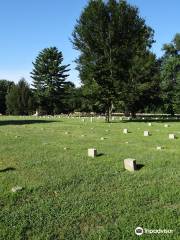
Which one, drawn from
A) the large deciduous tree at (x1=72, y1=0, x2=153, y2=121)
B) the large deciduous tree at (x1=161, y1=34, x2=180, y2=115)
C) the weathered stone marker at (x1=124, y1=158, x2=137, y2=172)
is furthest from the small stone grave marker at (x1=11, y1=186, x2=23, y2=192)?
the large deciduous tree at (x1=161, y1=34, x2=180, y2=115)

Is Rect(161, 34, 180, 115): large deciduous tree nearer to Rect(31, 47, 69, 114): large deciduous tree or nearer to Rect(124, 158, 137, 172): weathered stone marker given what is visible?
Rect(31, 47, 69, 114): large deciduous tree

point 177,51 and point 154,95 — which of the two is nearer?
point 154,95

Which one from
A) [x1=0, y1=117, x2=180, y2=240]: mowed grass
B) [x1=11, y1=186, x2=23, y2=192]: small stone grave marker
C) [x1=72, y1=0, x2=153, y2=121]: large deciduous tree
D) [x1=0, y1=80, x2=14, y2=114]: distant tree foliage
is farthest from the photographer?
[x1=0, y1=80, x2=14, y2=114]: distant tree foliage

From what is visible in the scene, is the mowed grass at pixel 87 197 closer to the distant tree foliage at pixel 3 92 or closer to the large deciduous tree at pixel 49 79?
the large deciduous tree at pixel 49 79

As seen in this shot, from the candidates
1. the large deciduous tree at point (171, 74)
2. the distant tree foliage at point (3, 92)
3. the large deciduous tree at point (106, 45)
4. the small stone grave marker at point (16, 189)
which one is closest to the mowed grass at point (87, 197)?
the small stone grave marker at point (16, 189)

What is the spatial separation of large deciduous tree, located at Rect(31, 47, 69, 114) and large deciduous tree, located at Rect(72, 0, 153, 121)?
163ft

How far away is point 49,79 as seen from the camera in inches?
3531

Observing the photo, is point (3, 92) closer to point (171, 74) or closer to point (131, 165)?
point (171, 74)

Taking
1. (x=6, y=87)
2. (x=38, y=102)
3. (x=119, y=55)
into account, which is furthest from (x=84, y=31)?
(x=6, y=87)

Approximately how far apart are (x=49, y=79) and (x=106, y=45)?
54.4 m

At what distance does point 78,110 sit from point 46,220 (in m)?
83.9

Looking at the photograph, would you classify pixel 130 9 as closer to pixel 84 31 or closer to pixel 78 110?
pixel 84 31

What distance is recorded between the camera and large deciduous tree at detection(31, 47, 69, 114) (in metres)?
86.9

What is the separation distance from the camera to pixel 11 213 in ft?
20.8
